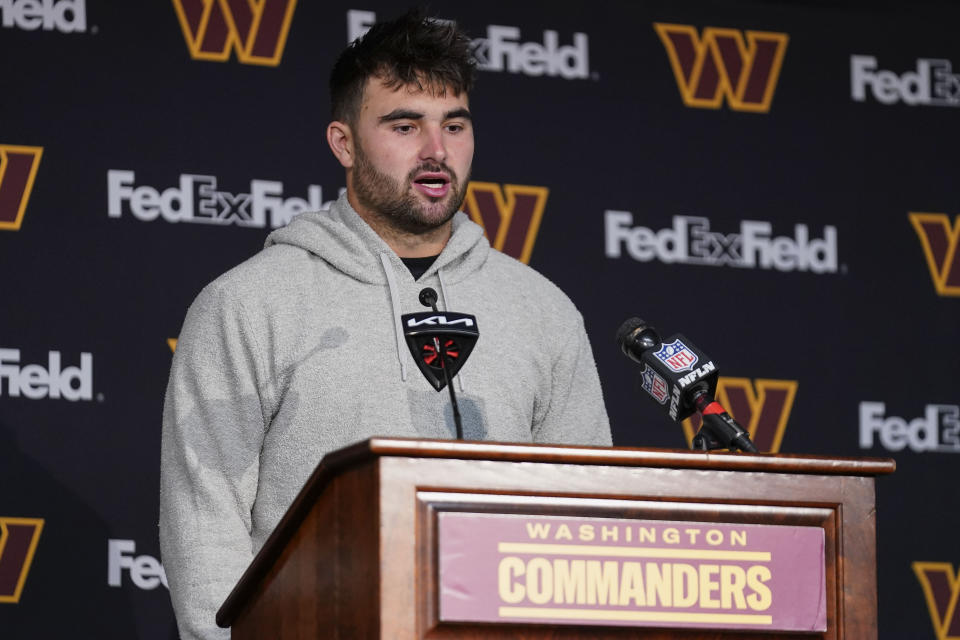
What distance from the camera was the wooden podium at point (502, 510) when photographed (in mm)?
1740

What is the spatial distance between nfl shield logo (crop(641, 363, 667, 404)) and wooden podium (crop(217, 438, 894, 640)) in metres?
0.27

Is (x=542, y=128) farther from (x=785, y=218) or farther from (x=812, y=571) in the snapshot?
(x=812, y=571)

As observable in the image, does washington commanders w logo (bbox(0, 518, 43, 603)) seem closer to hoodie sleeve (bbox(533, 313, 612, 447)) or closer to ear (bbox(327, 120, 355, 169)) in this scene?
ear (bbox(327, 120, 355, 169))

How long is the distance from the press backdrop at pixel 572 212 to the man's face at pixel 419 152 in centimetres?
100

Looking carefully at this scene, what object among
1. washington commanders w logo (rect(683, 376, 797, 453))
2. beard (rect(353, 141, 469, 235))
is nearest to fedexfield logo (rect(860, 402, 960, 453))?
washington commanders w logo (rect(683, 376, 797, 453))

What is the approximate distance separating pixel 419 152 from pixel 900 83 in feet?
6.44

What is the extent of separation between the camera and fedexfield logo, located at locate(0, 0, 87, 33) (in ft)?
12.1

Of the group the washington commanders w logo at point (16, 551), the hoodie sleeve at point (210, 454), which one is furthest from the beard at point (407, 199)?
the washington commanders w logo at point (16, 551)

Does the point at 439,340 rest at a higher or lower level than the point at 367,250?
lower

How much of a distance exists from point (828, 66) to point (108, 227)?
1.95 metres

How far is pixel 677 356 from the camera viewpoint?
2.13m

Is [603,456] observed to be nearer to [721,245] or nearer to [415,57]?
[415,57]

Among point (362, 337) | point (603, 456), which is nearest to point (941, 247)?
point (362, 337)

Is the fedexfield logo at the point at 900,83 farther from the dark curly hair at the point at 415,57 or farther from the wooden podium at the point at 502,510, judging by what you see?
the wooden podium at the point at 502,510
